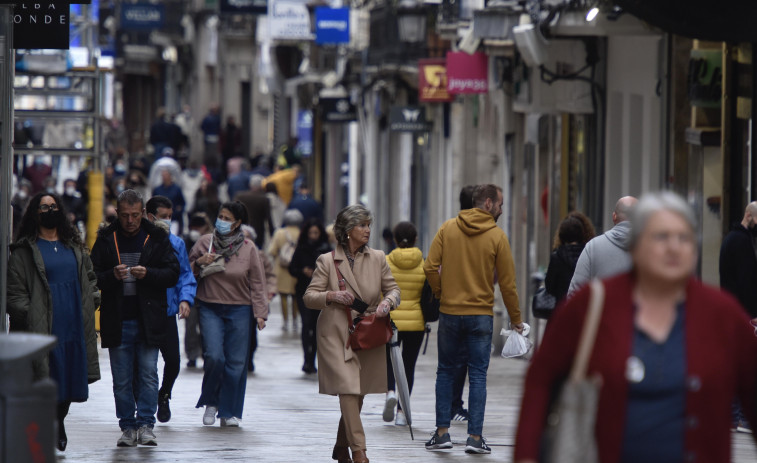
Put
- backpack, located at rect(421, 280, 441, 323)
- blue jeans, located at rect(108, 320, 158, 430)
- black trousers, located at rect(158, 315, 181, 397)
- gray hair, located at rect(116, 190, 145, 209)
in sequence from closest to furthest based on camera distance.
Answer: gray hair, located at rect(116, 190, 145, 209), blue jeans, located at rect(108, 320, 158, 430), black trousers, located at rect(158, 315, 181, 397), backpack, located at rect(421, 280, 441, 323)

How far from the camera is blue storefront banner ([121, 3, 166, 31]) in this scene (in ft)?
196

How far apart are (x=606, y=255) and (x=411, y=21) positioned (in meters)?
18.8

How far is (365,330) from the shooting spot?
33.6 feet

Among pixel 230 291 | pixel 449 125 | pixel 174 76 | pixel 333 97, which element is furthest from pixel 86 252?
pixel 174 76

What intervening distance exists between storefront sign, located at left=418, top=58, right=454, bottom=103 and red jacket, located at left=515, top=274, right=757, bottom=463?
21455 millimetres

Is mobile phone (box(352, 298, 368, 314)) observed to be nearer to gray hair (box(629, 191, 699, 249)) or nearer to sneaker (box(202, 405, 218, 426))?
sneaker (box(202, 405, 218, 426))

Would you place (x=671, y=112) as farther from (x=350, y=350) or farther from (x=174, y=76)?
(x=174, y=76)

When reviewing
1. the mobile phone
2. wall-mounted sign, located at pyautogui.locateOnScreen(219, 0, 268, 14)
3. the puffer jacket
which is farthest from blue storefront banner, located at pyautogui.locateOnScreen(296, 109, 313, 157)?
the puffer jacket

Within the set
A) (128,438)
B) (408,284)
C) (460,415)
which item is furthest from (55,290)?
(460,415)

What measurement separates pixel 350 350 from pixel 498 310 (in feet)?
38.6

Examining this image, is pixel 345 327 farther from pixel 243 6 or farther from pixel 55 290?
pixel 243 6

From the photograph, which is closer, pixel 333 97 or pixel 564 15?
pixel 564 15

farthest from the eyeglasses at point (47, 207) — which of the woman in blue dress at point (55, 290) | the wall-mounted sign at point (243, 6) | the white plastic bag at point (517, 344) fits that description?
the wall-mounted sign at point (243, 6)

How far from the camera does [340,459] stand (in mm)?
10328
